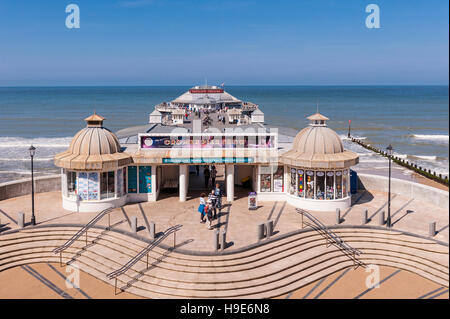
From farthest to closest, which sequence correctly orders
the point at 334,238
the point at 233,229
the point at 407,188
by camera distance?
the point at 407,188 → the point at 233,229 → the point at 334,238

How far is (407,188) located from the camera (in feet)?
79.2

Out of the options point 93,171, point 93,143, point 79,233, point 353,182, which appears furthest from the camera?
point 353,182

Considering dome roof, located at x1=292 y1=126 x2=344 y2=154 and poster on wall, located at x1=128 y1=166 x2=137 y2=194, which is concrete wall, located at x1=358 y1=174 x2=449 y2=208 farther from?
poster on wall, located at x1=128 y1=166 x2=137 y2=194

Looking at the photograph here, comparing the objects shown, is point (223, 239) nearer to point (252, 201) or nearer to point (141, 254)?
point (141, 254)

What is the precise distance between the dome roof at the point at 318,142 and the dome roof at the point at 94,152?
977cm

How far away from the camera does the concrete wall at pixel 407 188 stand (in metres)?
21.8

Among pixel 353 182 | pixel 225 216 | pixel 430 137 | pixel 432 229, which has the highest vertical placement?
pixel 430 137

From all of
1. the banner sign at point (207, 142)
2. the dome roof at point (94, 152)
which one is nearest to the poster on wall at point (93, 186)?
the dome roof at point (94, 152)

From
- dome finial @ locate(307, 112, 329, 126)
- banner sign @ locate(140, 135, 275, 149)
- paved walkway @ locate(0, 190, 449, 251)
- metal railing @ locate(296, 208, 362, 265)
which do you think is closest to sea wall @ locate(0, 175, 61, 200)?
paved walkway @ locate(0, 190, 449, 251)

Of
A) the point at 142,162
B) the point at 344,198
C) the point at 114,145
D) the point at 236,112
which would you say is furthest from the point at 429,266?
the point at 236,112

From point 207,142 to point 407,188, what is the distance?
12403mm

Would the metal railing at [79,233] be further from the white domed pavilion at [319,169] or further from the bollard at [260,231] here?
the white domed pavilion at [319,169]

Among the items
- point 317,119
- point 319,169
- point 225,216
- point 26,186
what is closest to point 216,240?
point 225,216
